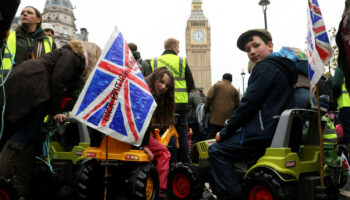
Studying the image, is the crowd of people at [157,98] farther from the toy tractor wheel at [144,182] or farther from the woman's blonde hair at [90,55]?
the toy tractor wheel at [144,182]

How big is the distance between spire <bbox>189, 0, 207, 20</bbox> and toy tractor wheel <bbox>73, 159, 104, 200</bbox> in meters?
96.5

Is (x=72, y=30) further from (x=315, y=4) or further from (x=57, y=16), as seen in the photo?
(x=315, y=4)

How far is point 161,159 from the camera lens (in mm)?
3072

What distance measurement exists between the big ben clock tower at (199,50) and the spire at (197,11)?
3.57 ft

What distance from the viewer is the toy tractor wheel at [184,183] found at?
3283 millimetres

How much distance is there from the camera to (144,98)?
269 centimetres

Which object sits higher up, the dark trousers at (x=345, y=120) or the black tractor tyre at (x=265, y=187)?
the dark trousers at (x=345, y=120)

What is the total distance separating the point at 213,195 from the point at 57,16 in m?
59.7

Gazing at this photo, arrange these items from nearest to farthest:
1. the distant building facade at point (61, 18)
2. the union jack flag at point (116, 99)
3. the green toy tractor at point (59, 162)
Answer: the union jack flag at point (116, 99) → the green toy tractor at point (59, 162) → the distant building facade at point (61, 18)

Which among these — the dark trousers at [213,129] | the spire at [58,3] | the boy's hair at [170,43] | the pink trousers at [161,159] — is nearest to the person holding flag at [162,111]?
the pink trousers at [161,159]

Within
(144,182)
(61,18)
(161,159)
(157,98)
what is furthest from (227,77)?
(61,18)

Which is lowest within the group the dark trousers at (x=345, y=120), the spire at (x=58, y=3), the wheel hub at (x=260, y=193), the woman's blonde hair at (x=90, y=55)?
the wheel hub at (x=260, y=193)

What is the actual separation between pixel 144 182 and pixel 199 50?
304 feet

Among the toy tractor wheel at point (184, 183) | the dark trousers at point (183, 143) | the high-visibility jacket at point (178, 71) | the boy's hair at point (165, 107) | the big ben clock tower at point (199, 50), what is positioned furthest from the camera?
the big ben clock tower at point (199, 50)
